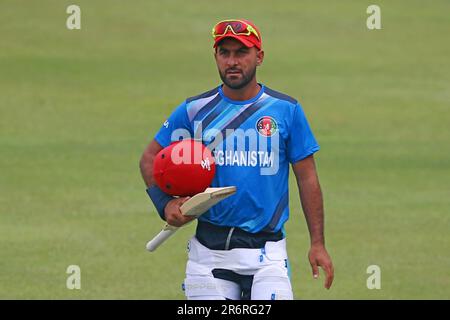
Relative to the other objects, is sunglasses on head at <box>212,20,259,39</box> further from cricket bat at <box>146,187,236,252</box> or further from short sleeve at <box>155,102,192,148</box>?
cricket bat at <box>146,187,236,252</box>

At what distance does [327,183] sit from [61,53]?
13.1m

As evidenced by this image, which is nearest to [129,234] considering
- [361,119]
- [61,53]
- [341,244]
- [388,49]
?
[341,244]

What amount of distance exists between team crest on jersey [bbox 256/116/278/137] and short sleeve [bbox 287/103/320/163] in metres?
0.13

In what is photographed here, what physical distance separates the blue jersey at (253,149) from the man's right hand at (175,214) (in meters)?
0.34

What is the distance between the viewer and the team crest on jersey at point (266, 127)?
10094 mm

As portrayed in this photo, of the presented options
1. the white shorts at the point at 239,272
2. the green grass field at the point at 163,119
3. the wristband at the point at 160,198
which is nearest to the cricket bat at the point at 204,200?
the wristband at the point at 160,198

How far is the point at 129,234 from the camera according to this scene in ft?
60.1

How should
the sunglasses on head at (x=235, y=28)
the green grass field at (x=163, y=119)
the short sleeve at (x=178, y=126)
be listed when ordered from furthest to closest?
the green grass field at (x=163, y=119) < the short sleeve at (x=178, y=126) < the sunglasses on head at (x=235, y=28)

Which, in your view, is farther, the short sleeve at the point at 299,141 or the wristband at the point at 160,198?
the short sleeve at the point at 299,141

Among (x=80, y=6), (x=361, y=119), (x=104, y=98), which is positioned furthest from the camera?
(x=80, y=6)

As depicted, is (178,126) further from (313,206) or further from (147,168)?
(313,206)

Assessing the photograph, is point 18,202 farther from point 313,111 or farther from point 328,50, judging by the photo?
point 328,50

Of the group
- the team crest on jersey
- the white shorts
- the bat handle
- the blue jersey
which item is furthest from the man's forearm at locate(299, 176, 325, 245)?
the bat handle

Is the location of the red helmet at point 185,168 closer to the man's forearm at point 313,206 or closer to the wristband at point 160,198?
the wristband at point 160,198
